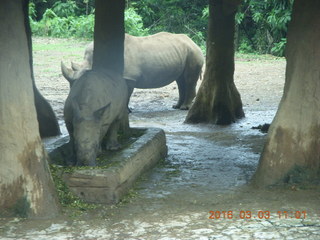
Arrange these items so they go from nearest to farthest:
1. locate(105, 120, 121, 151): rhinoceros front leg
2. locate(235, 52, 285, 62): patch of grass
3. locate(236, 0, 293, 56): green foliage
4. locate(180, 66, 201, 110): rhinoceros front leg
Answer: locate(105, 120, 121, 151): rhinoceros front leg, locate(180, 66, 201, 110): rhinoceros front leg, locate(235, 52, 285, 62): patch of grass, locate(236, 0, 293, 56): green foliage

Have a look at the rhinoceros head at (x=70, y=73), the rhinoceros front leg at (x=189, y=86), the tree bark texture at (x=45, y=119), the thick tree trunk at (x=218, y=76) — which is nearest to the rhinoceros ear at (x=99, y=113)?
the rhinoceros head at (x=70, y=73)

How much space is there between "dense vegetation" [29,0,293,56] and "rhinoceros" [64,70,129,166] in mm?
18295

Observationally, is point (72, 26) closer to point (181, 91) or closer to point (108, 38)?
point (181, 91)

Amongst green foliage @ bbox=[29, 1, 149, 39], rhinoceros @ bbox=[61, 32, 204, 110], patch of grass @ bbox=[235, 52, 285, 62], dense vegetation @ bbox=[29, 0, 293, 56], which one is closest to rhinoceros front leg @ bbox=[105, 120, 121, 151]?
rhinoceros @ bbox=[61, 32, 204, 110]

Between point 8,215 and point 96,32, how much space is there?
10.9ft

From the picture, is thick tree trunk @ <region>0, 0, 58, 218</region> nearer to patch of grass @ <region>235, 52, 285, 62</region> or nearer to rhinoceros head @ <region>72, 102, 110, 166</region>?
rhinoceros head @ <region>72, 102, 110, 166</region>

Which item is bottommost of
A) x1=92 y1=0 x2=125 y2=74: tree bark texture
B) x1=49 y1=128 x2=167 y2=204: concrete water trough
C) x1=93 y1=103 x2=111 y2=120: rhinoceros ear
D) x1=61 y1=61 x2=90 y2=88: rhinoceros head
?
x1=49 y1=128 x2=167 y2=204: concrete water trough

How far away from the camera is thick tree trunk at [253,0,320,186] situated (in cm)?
725

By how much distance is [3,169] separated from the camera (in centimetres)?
626

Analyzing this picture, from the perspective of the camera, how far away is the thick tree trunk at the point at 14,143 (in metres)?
6.25

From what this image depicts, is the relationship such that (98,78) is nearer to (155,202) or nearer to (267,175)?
(155,202)

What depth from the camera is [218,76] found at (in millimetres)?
12641

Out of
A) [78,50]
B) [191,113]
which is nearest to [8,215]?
[191,113]
